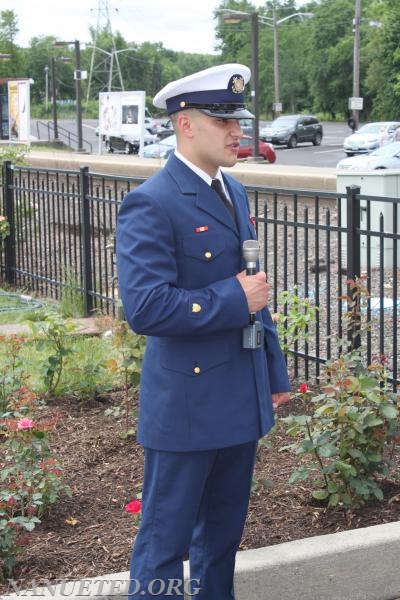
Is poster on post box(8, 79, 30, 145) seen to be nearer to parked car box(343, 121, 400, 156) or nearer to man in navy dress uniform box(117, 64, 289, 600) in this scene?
parked car box(343, 121, 400, 156)

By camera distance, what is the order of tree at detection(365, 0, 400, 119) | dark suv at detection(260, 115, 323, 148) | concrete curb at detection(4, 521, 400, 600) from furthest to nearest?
tree at detection(365, 0, 400, 119) < dark suv at detection(260, 115, 323, 148) < concrete curb at detection(4, 521, 400, 600)

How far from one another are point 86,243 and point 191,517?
5.90 m

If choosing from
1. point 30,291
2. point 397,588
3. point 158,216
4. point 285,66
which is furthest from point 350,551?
point 285,66

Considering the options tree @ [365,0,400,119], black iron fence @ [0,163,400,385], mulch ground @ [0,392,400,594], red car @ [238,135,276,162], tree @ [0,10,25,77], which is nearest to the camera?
mulch ground @ [0,392,400,594]

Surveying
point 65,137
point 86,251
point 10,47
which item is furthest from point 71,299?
point 10,47

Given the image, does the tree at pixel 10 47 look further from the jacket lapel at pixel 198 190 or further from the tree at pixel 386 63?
the jacket lapel at pixel 198 190

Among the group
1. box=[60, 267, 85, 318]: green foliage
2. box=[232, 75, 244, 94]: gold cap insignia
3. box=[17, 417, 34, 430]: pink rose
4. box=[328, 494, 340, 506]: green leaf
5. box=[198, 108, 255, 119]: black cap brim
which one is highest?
box=[232, 75, 244, 94]: gold cap insignia

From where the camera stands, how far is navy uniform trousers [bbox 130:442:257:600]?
308cm

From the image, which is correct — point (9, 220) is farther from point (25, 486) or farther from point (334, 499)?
point (334, 499)

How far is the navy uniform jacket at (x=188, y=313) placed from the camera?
2.97 meters

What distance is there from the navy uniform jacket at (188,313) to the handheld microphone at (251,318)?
0.03m

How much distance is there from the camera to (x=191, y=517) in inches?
122

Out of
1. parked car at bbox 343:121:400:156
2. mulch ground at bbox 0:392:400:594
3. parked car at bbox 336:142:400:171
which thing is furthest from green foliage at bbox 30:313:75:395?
parked car at bbox 343:121:400:156

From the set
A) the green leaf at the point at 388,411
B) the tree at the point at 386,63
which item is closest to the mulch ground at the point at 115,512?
the green leaf at the point at 388,411
